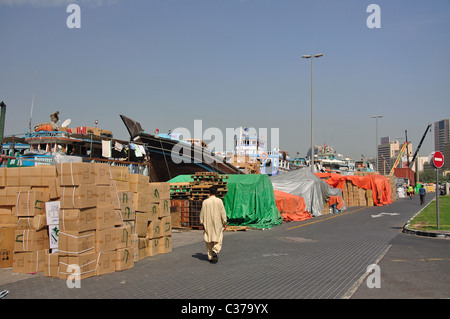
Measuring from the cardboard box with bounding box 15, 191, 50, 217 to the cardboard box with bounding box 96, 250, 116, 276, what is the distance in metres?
1.69

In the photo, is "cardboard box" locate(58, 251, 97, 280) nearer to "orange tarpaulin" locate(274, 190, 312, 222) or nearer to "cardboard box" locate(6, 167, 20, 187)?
"cardboard box" locate(6, 167, 20, 187)

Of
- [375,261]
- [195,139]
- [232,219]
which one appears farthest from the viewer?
[195,139]

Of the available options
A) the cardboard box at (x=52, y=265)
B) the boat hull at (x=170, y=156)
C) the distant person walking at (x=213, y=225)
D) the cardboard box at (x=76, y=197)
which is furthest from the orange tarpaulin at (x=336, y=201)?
the cardboard box at (x=52, y=265)

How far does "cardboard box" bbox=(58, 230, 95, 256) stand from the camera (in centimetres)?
659

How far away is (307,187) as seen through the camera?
2125cm

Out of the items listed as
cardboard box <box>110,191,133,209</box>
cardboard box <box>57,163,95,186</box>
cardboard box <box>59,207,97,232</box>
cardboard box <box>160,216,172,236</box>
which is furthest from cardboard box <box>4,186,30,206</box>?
cardboard box <box>160,216,172,236</box>

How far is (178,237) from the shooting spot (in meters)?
12.5

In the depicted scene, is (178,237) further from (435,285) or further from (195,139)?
(195,139)

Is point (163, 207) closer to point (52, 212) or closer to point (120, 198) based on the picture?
point (120, 198)

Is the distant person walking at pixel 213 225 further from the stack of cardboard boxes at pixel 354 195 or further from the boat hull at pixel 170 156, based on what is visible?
the stack of cardboard boxes at pixel 354 195

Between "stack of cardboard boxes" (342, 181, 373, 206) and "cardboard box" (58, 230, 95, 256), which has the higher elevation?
"cardboard box" (58, 230, 95, 256)

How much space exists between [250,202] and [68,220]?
9924 mm

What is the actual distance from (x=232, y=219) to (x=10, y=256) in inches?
370
